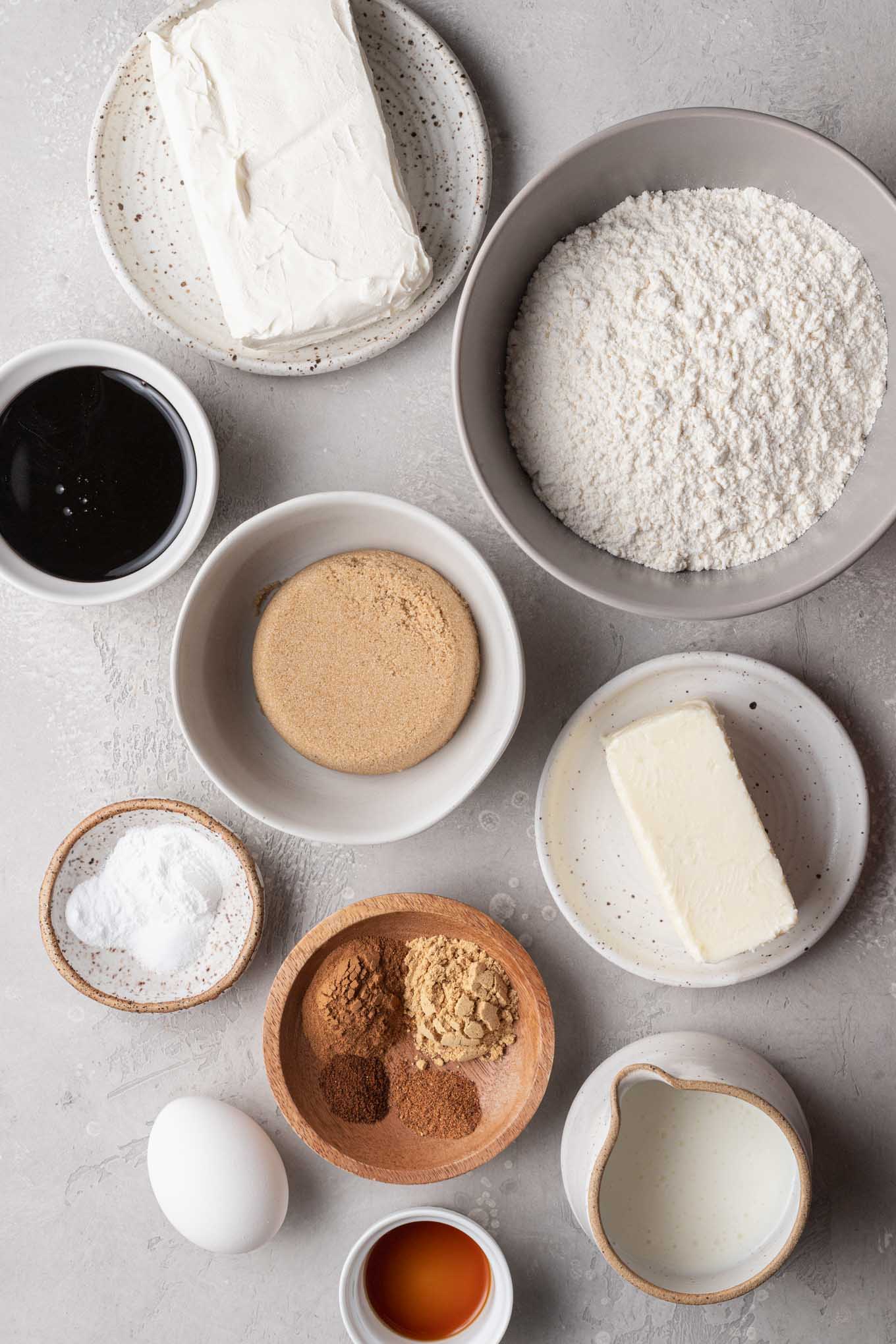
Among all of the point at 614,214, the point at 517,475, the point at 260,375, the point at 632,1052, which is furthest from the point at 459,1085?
the point at 614,214

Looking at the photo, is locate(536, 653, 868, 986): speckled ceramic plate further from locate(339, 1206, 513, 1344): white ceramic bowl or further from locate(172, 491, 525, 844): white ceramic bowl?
locate(339, 1206, 513, 1344): white ceramic bowl

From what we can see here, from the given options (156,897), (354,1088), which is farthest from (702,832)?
(156,897)

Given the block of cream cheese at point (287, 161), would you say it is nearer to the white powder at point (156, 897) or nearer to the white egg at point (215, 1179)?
the white powder at point (156, 897)

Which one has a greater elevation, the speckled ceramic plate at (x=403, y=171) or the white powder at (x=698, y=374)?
the speckled ceramic plate at (x=403, y=171)

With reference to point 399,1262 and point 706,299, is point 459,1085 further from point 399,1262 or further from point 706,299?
point 706,299

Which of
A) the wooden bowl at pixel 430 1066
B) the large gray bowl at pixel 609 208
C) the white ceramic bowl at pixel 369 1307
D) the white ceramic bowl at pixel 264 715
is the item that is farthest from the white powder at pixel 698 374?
the white ceramic bowl at pixel 369 1307

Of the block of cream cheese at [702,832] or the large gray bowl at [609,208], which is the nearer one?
the large gray bowl at [609,208]

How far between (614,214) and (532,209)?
10 cm

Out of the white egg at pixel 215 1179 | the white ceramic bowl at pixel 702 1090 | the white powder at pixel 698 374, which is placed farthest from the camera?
the white egg at pixel 215 1179

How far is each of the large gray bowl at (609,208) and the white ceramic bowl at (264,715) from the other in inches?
4.7

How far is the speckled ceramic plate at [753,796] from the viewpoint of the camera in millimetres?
1160

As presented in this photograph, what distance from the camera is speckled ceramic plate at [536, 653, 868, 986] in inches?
45.7

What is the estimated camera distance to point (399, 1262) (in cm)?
122

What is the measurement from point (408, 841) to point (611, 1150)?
16.8 inches
